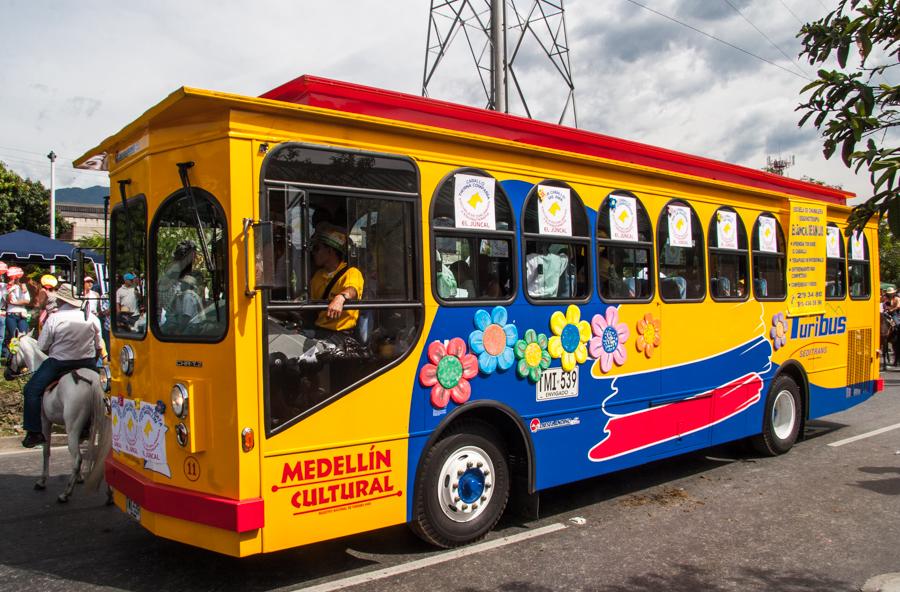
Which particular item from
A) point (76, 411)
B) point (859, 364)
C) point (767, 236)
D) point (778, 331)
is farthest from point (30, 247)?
→ point (859, 364)

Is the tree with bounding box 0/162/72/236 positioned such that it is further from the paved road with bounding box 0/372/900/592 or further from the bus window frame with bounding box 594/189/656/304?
the bus window frame with bounding box 594/189/656/304

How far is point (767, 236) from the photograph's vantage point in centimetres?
825

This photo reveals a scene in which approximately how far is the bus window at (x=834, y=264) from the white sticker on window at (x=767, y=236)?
125 cm

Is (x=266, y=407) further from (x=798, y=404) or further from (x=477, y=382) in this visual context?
(x=798, y=404)

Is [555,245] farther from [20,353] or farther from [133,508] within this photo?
[20,353]

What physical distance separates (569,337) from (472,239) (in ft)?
4.03

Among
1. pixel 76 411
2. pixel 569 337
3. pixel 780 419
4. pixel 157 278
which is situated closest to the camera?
pixel 157 278

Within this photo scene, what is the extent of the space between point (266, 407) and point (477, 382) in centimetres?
161

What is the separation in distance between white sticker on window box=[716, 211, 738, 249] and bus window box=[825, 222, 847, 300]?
209cm

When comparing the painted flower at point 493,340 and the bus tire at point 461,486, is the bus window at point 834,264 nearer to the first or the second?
the painted flower at point 493,340

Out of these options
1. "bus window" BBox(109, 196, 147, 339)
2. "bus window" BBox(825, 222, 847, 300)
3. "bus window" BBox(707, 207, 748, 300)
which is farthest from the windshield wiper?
"bus window" BBox(825, 222, 847, 300)

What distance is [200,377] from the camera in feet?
14.4

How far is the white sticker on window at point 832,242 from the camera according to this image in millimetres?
9172

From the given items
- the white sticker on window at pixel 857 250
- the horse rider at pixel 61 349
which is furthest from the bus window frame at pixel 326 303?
the white sticker on window at pixel 857 250
